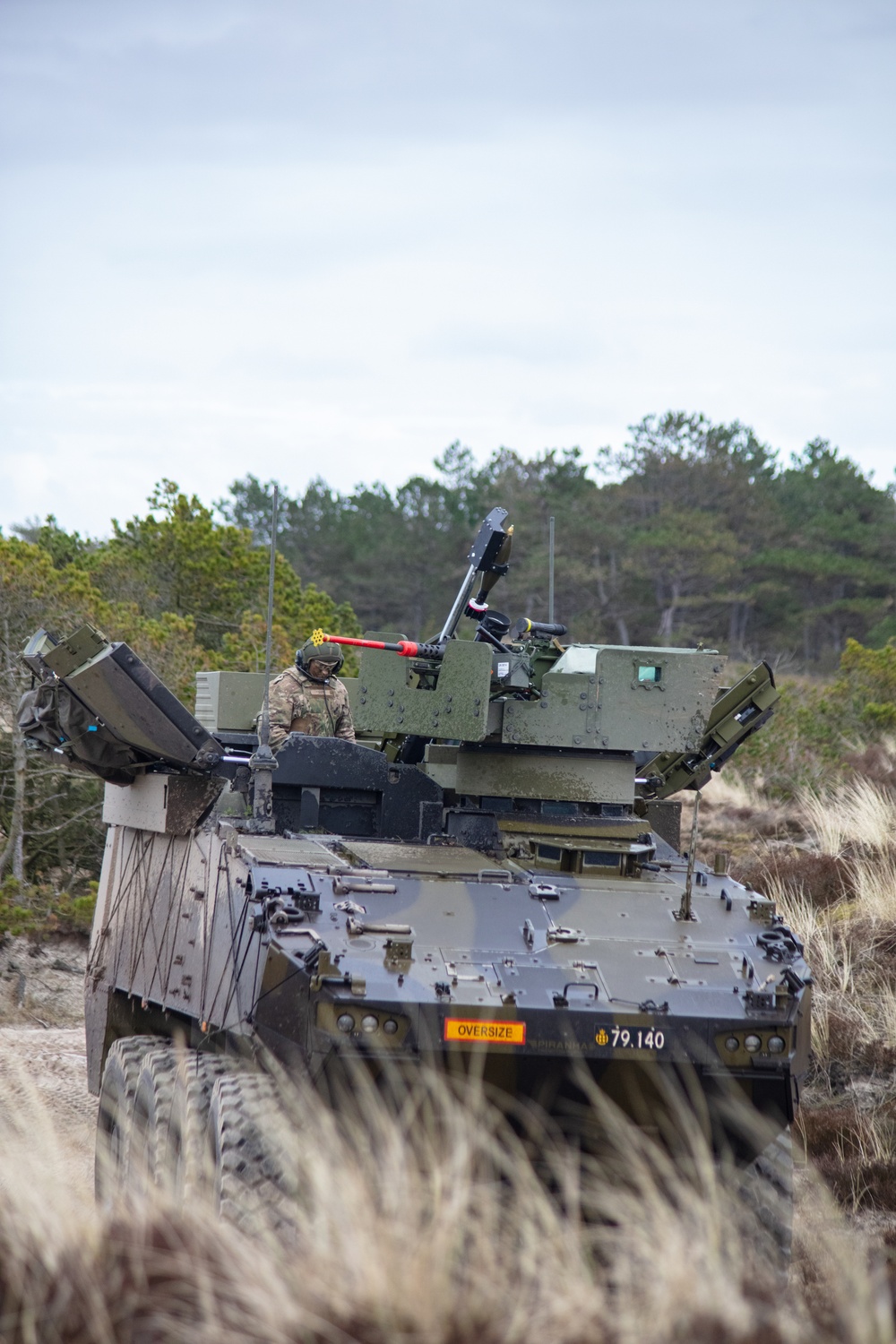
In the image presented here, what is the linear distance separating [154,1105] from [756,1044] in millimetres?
2614

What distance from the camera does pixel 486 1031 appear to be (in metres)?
6.09

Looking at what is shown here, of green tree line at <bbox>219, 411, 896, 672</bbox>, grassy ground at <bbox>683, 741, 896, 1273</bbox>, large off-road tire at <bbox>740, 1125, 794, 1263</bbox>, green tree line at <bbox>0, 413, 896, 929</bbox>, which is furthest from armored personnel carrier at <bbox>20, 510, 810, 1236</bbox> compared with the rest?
green tree line at <bbox>219, 411, 896, 672</bbox>

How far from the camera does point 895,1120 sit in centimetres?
844

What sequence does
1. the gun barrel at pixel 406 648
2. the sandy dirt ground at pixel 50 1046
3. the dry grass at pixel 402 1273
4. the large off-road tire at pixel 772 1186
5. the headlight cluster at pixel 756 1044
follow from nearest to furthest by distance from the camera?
the dry grass at pixel 402 1273
the headlight cluster at pixel 756 1044
the large off-road tire at pixel 772 1186
the gun barrel at pixel 406 648
the sandy dirt ground at pixel 50 1046

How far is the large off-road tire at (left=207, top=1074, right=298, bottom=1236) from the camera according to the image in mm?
5391

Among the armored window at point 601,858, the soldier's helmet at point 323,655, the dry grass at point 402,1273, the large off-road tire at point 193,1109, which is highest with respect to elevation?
A: the soldier's helmet at point 323,655

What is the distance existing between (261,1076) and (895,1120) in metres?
3.97

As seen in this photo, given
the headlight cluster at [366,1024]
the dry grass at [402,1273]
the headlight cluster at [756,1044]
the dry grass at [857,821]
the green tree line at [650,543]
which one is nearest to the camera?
the dry grass at [402,1273]

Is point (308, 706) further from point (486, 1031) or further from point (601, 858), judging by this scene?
point (486, 1031)

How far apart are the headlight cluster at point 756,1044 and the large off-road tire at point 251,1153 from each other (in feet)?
6.05

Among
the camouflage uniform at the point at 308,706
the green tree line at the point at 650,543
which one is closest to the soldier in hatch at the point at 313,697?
the camouflage uniform at the point at 308,706

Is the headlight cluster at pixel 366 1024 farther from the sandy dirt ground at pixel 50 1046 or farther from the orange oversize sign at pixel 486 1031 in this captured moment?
the sandy dirt ground at pixel 50 1046

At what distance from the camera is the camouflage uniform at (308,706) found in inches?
378

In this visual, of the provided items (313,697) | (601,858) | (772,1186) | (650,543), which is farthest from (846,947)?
(650,543)
